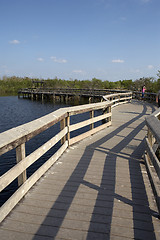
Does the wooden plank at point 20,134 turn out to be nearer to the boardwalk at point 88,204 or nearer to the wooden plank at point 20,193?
the wooden plank at point 20,193

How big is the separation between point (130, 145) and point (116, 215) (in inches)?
132

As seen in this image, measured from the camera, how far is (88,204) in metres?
2.77

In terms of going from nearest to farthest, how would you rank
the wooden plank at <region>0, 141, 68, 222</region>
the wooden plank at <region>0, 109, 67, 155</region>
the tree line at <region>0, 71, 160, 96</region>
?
1. the wooden plank at <region>0, 109, 67, 155</region>
2. the wooden plank at <region>0, 141, 68, 222</region>
3. the tree line at <region>0, 71, 160, 96</region>

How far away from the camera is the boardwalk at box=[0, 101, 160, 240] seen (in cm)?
222

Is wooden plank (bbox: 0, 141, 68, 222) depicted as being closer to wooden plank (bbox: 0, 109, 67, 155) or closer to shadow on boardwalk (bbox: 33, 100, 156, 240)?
shadow on boardwalk (bbox: 33, 100, 156, 240)

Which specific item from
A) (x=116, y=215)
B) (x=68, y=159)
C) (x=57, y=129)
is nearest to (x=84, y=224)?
(x=116, y=215)

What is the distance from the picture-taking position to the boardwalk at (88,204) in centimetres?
222

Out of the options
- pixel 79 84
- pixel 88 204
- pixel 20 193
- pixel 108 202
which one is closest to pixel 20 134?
pixel 20 193

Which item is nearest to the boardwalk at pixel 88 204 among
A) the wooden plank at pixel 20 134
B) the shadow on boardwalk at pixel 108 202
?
the shadow on boardwalk at pixel 108 202

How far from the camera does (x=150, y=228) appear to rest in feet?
7.61

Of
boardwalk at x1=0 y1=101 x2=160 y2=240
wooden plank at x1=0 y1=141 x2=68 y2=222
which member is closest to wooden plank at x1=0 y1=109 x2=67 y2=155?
wooden plank at x1=0 y1=141 x2=68 y2=222

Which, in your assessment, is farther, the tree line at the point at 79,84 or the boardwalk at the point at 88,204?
Answer: the tree line at the point at 79,84

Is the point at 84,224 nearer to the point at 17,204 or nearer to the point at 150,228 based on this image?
the point at 150,228

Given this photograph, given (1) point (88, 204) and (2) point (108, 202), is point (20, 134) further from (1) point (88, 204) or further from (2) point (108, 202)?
(2) point (108, 202)
